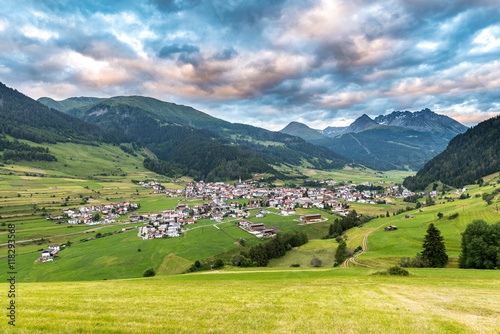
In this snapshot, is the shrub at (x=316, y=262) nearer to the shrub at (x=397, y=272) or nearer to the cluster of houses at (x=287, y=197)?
the shrub at (x=397, y=272)

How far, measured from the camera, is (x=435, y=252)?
42156 millimetres

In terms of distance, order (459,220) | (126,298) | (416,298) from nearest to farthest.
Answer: (126,298)
(416,298)
(459,220)

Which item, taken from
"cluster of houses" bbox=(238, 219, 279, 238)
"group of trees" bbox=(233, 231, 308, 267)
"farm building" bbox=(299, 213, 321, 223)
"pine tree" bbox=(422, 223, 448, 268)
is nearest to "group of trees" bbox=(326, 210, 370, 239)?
"group of trees" bbox=(233, 231, 308, 267)

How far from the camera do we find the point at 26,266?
59719 mm

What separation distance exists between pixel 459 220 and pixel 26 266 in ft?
403

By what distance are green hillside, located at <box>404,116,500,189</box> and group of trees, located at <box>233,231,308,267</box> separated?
145 meters

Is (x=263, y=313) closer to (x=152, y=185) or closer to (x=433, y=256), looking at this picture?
(x=433, y=256)

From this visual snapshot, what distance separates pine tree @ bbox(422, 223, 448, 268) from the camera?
41.7 metres

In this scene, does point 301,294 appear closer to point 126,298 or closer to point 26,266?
point 126,298

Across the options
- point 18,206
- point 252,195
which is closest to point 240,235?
point 252,195

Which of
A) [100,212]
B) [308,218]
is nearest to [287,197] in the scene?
[308,218]

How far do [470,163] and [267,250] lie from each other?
19163 cm

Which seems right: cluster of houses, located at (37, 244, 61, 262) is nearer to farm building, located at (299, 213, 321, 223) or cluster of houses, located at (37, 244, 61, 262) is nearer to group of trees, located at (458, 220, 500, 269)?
farm building, located at (299, 213, 321, 223)

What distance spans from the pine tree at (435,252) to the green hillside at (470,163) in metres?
146
